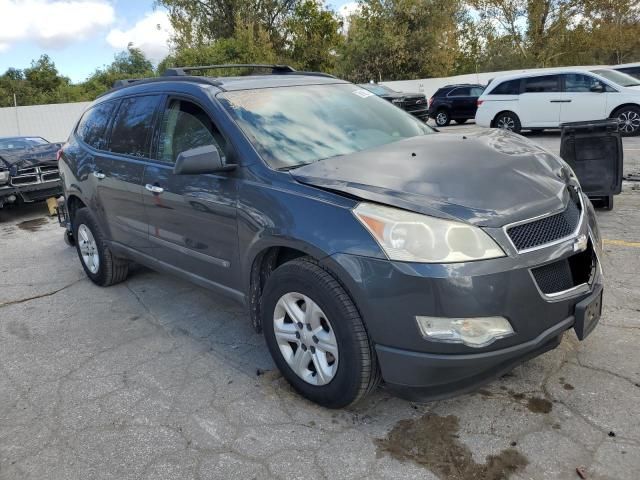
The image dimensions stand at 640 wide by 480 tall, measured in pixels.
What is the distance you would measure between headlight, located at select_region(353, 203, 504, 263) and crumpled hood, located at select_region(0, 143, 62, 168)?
8422 millimetres

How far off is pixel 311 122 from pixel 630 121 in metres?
11.5

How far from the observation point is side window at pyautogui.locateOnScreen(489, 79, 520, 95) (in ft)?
45.9

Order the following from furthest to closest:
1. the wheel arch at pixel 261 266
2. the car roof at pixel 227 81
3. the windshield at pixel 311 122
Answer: the car roof at pixel 227 81 → the windshield at pixel 311 122 → the wheel arch at pixel 261 266

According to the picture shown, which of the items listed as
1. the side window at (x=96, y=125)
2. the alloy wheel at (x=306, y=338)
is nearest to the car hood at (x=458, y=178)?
the alloy wheel at (x=306, y=338)

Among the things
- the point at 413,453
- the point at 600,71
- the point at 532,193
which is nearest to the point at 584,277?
the point at 532,193

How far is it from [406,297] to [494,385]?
1027 mm

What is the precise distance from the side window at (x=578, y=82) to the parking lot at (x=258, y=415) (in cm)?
1008

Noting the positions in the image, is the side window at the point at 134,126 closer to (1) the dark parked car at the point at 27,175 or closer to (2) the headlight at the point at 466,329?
(2) the headlight at the point at 466,329

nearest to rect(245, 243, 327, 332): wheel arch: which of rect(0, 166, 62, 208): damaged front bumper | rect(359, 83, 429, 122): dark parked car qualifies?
rect(0, 166, 62, 208): damaged front bumper

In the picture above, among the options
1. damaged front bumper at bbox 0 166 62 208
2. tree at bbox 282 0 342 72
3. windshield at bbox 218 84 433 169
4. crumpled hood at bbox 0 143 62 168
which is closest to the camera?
windshield at bbox 218 84 433 169

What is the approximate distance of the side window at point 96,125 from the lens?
4.76m

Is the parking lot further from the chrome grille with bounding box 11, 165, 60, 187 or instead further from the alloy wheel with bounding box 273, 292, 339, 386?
the chrome grille with bounding box 11, 165, 60, 187

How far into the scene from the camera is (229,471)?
2.52 meters

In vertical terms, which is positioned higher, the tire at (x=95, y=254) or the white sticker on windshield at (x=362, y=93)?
the white sticker on windshield at (x=362, y=93)
